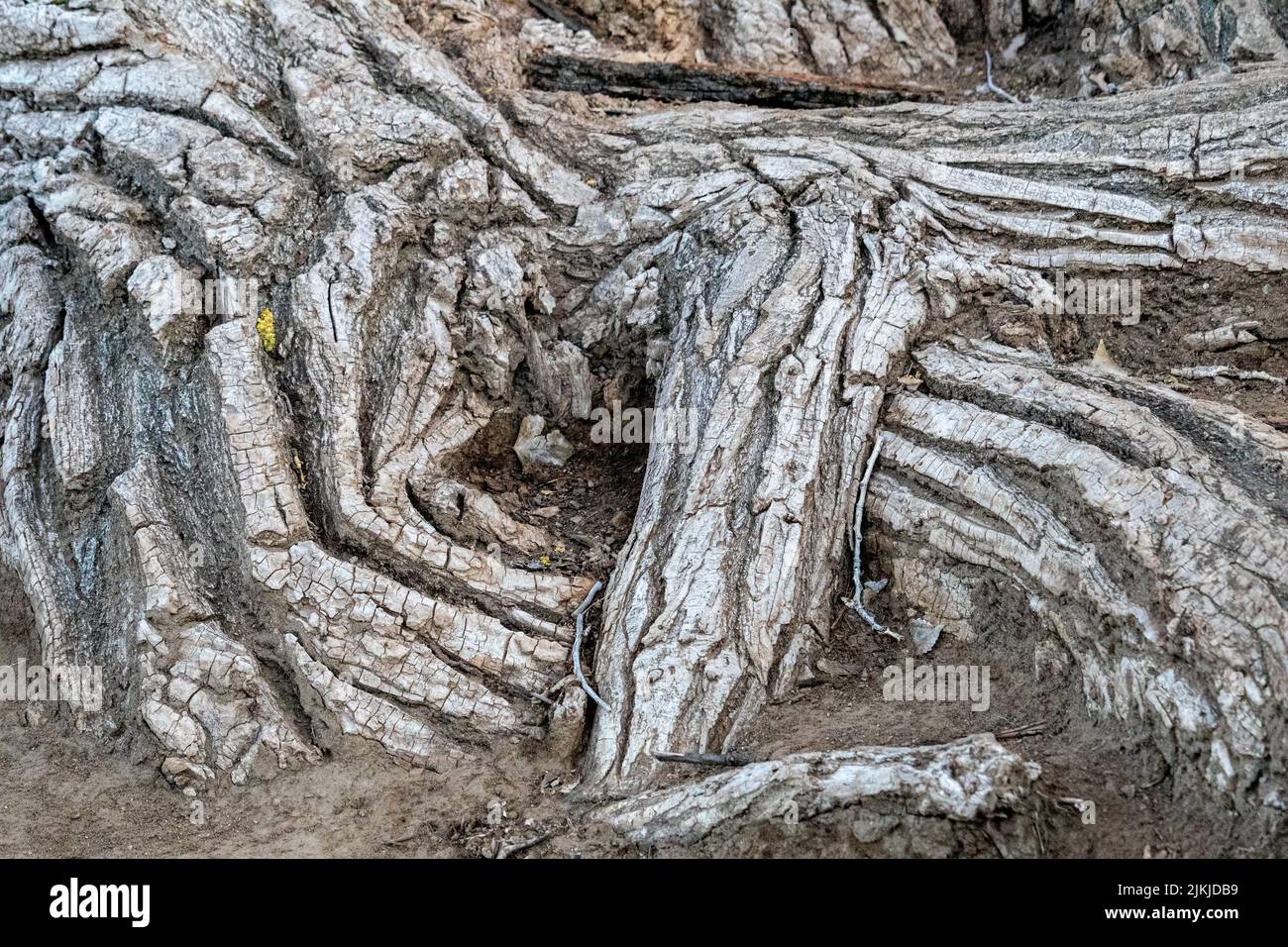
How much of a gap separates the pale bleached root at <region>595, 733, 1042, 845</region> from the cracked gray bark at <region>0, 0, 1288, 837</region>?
0.35 metres

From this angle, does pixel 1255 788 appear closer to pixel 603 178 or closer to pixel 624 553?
pixel 624 553

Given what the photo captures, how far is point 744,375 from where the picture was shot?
6.38m

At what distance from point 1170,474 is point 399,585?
4119mm

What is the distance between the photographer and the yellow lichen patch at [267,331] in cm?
662

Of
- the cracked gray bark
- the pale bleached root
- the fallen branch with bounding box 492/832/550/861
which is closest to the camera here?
the pale bleached root

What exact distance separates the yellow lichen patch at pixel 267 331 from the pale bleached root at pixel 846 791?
3.64 m

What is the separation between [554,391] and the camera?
7.32 metres

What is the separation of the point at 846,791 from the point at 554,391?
3.70 meters

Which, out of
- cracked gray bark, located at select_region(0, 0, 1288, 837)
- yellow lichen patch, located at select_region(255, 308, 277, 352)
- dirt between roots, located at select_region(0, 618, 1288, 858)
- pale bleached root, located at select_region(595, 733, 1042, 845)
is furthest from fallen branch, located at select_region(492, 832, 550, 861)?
yellow lichen patch, located at select_region(255, 308, 277, 352)

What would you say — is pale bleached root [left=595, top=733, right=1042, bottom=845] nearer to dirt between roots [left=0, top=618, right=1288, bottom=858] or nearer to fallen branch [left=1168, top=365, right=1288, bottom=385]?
dirt between roots [left=0, top=618, right=1288, bottom=858]

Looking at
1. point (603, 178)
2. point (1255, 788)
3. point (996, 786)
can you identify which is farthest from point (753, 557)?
point (603, 178)

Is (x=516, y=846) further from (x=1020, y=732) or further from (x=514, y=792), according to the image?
(x=1020, y=732)

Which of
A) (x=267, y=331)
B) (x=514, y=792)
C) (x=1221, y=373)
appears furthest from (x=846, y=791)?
(x=267, y=331)

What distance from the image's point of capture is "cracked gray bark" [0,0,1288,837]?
533 centimetres
